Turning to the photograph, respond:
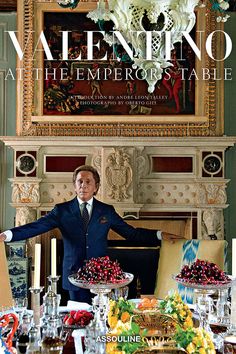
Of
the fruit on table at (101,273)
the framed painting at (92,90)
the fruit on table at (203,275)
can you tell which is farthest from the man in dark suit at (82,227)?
the framed painting at (92,90)

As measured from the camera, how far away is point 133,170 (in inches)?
287

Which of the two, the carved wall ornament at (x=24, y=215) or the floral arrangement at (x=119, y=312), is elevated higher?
the carved wall ornament at (x=24, y=215)

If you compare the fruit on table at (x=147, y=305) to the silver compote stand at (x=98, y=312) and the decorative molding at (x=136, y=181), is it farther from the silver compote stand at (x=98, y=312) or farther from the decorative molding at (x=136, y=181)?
the decorative molding at (x=136, y=181)

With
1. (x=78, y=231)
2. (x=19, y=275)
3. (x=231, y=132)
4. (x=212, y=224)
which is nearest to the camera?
(x=78, y=231)

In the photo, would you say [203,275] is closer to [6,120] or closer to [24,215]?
[24,215]

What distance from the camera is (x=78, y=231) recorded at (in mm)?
4449

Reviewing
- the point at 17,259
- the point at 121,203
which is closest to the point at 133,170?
the point at 121,203

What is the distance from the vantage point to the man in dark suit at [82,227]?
440 centimetres

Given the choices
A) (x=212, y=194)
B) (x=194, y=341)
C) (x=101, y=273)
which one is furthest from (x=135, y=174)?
(x=194, y=341)

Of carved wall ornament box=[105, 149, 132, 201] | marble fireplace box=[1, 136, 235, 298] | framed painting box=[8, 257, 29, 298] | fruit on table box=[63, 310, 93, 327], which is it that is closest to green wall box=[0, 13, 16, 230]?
marble fireplace box=[1, 136, 235, 298]

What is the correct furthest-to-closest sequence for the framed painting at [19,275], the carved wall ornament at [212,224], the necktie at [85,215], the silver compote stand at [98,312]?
1. the carved wall ornament at [212,224]
2. the framed painting at [19,275]
3. the necktie at [85,215]
4. the silver compote stand at [98,312]

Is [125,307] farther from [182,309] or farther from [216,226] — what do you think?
[216,226]

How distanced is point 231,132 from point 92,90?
172cm

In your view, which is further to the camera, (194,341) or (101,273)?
(101,273)
